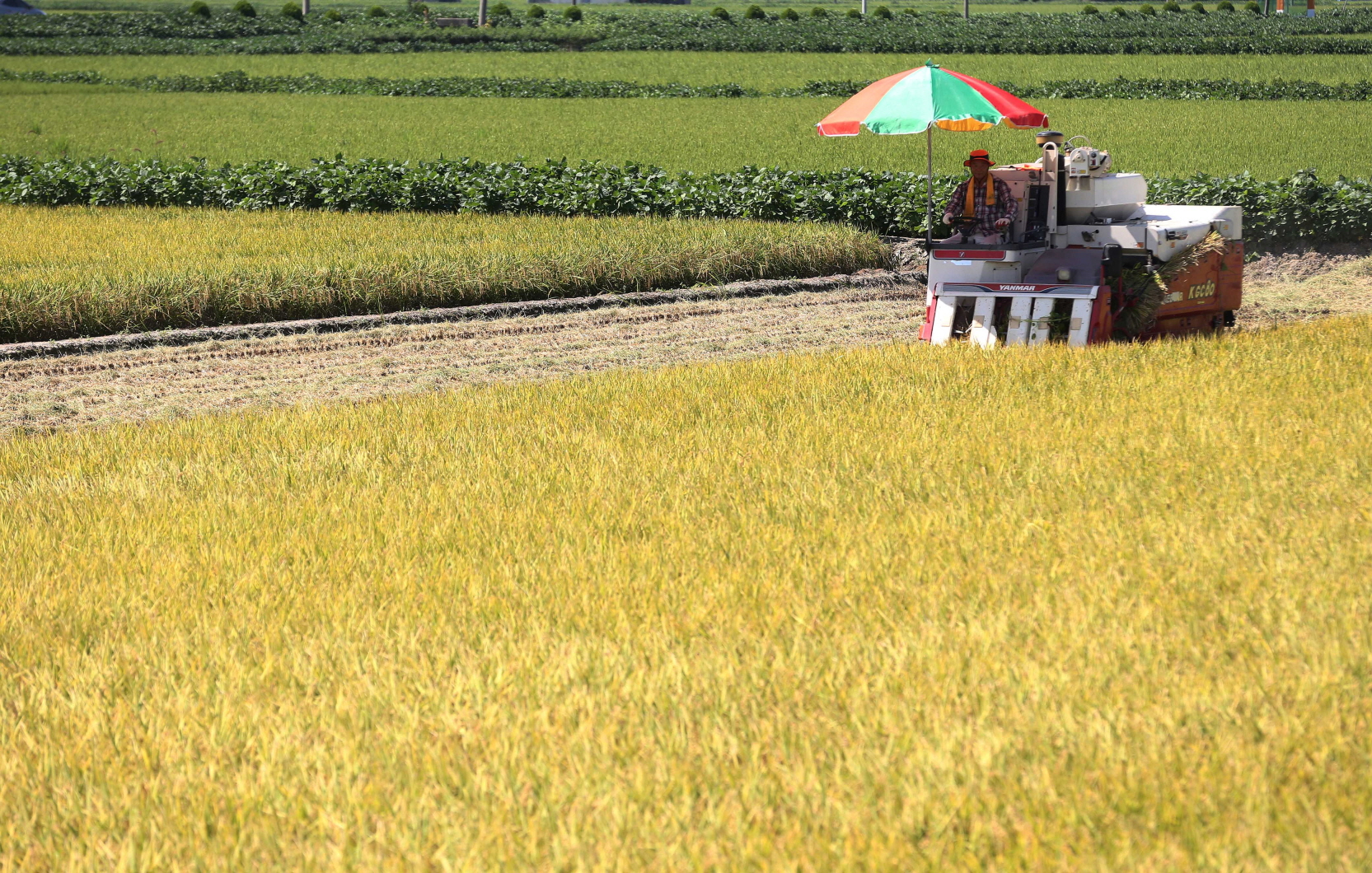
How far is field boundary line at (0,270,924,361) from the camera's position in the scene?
12.0 metres

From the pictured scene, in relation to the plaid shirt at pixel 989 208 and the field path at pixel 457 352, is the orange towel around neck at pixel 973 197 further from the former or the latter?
the field path at pixel 457 352

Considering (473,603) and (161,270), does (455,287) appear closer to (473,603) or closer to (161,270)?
(161,270)

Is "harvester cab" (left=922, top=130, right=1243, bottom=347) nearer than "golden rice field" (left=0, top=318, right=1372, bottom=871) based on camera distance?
No

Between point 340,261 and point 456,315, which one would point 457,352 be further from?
point 340,261

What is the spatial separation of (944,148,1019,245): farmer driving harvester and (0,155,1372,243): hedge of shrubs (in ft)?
23.3

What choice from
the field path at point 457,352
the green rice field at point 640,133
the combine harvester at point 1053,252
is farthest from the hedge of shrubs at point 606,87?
the combine harvester at point 1053,252

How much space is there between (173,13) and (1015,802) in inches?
2978

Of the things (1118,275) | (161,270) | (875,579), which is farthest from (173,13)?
(875,579)

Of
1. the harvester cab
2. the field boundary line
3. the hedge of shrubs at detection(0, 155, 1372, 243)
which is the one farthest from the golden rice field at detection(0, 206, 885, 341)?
the harvester cab

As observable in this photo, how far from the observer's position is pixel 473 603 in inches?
200

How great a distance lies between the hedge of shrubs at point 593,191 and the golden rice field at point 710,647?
10353 millimetres

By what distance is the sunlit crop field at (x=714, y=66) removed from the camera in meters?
41.9

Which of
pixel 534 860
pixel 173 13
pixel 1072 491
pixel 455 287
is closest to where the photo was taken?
pixel 534 860

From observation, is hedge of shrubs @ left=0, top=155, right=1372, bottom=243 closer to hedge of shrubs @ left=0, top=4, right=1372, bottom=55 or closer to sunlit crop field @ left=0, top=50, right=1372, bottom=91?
sunlit crop field @ left=0, top=50, right=1372, bottom=91
